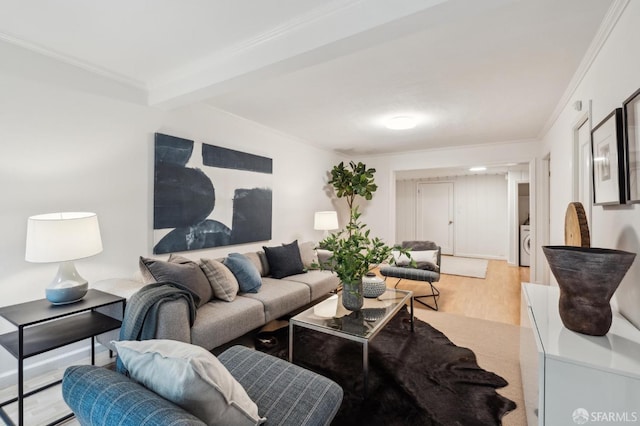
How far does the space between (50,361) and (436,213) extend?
7831 mm

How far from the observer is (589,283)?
1.29m

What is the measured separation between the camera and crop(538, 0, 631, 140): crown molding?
167 cm

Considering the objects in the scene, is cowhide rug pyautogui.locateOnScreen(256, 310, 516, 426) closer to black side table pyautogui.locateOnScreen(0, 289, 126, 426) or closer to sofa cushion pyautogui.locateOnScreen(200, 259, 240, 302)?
sofa cushion pyautogui.locateOnScreen(200, 259, 240, 302)

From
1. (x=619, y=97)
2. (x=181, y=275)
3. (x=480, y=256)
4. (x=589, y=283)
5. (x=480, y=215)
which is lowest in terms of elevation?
(x=480, y=256)

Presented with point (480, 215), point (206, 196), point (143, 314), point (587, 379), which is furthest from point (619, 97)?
point (480, 215)

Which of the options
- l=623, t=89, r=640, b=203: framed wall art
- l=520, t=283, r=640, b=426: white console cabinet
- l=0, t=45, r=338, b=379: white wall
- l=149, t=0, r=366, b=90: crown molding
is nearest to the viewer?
l=520, t=283, r=640, b=426: white console cabinet

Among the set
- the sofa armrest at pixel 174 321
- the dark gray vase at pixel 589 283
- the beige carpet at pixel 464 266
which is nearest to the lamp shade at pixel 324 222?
the beige carpet at pixel 464 266

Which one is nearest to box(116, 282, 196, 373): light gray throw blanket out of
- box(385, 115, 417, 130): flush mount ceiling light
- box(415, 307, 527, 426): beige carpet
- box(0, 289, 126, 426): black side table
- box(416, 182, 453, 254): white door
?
box(0, 289, 126, 426): black side table

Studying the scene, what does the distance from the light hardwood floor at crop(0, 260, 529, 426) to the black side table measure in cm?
9

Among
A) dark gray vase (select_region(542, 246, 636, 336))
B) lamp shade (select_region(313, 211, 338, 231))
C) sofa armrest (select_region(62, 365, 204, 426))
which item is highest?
lamp shade (select_region(313, 211, 338, 231))

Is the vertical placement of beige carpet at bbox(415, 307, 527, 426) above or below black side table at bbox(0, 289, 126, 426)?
below

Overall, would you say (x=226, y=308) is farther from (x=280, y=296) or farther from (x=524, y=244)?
(x=524, y=244)

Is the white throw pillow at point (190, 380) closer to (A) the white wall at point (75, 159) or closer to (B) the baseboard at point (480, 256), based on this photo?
(A) the white wall at point (75, 159)

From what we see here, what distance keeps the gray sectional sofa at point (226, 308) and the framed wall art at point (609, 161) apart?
1.94 meters
